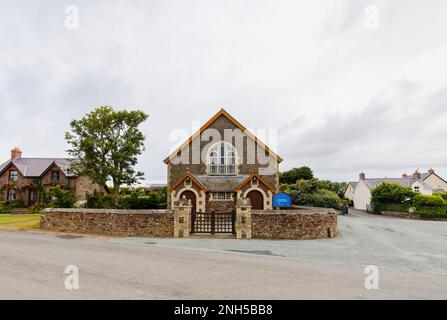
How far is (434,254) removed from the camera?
11.0m

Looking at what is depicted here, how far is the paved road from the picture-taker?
628 cm

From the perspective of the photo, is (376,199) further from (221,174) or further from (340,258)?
(340,258)

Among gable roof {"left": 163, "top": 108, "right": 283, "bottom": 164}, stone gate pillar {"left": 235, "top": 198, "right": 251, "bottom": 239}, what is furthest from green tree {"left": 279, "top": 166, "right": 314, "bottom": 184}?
stone gate pillar {"left": 235, "top": 198, "right": 251, "bottom": 239}

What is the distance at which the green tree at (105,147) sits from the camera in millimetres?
21766

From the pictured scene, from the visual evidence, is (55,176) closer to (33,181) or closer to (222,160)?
(33,181)

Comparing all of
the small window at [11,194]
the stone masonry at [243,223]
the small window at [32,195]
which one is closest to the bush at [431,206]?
the stone masonry at [243,223]

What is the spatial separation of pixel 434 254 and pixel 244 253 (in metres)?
8.89

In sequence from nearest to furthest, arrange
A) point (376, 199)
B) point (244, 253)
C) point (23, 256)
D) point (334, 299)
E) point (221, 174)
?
point (334, 299) → point (23, 256) → point (244, 253) → point (221, 174) → point (376, 199)

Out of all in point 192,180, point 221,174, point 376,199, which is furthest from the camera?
point 376,199

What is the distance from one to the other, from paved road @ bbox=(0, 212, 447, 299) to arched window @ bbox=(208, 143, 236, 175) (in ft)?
32.9

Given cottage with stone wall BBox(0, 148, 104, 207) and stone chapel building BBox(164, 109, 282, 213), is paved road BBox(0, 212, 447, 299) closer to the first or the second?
stone chapel building BBox(164, 109, 282, 213)

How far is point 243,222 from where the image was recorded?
14.1m

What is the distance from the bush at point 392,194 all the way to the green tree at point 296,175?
1340 centimetres
